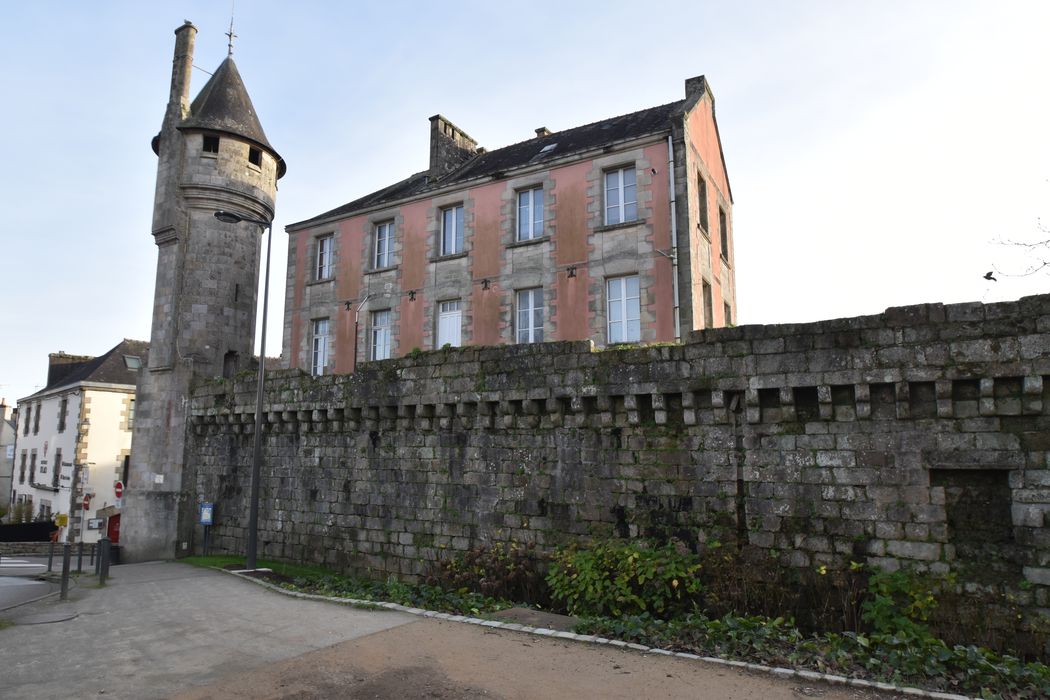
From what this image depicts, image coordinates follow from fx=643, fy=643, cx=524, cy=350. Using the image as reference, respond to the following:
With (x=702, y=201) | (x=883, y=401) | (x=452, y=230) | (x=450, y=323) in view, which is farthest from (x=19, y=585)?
(x=702, y=201)

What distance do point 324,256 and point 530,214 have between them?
7.06m

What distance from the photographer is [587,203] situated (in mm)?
14547

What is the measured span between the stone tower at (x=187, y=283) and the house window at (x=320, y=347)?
180cm

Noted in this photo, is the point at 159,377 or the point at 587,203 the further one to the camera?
the point at 159,377

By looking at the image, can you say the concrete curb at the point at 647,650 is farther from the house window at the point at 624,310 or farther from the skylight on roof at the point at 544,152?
the skylight on roof at the point at 544,152

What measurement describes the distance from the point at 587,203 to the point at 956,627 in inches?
412

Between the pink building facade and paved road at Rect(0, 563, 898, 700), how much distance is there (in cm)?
790

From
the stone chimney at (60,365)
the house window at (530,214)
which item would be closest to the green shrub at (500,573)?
the house window at (530,214)

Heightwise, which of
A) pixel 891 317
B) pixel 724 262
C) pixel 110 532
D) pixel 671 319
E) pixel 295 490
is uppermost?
pixel 724 262

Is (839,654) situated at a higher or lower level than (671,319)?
lower

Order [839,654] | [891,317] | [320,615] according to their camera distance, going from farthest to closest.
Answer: [320,615] < [891,317] < [839,654]

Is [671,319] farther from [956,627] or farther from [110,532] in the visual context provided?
[110,532]

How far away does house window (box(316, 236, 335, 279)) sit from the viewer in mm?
18875

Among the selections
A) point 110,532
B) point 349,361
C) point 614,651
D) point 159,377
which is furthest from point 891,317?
point 110,532
